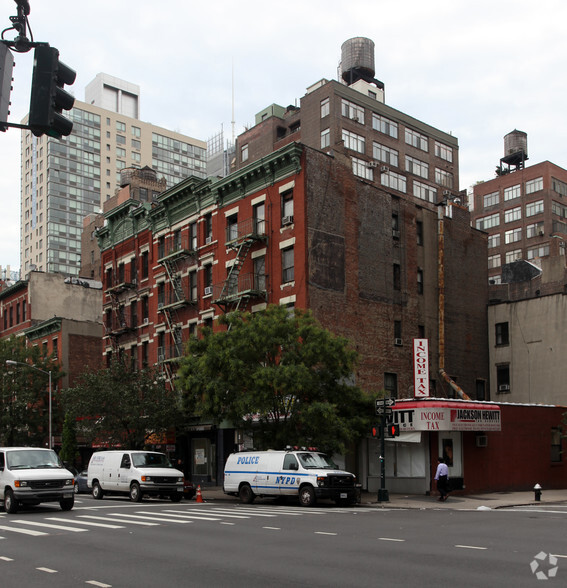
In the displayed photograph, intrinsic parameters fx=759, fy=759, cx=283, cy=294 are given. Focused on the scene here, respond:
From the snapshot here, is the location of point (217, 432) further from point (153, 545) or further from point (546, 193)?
point (546, 193)

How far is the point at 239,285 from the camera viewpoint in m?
41.9

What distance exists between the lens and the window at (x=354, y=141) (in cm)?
7269

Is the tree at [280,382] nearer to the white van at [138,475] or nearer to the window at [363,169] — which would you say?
the white van at [138,475]

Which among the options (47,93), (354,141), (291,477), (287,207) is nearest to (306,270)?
(287,207)

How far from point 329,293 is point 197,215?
1151 cm

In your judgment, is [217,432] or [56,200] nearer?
[217,432]

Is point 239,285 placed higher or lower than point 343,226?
lower

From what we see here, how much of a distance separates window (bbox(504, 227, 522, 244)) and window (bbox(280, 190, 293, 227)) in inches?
2499

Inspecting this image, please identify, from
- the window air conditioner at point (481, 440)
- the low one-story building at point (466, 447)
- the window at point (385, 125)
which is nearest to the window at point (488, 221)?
the window at point (385, 125)

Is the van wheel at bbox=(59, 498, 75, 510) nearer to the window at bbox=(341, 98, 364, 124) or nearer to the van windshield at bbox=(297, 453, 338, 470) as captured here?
A: the van windshield at bbox=(297, 453, 338, 470)

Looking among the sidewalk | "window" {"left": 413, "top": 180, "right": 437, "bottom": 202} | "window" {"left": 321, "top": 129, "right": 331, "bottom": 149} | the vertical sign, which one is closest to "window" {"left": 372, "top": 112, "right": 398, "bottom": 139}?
"window" {"left": 413, "top": 180, "right": 437, "bottom": 202}

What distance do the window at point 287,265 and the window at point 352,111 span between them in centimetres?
3698

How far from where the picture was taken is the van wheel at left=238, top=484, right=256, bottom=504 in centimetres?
2925

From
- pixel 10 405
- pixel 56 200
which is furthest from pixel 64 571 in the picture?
pixel 56 200
